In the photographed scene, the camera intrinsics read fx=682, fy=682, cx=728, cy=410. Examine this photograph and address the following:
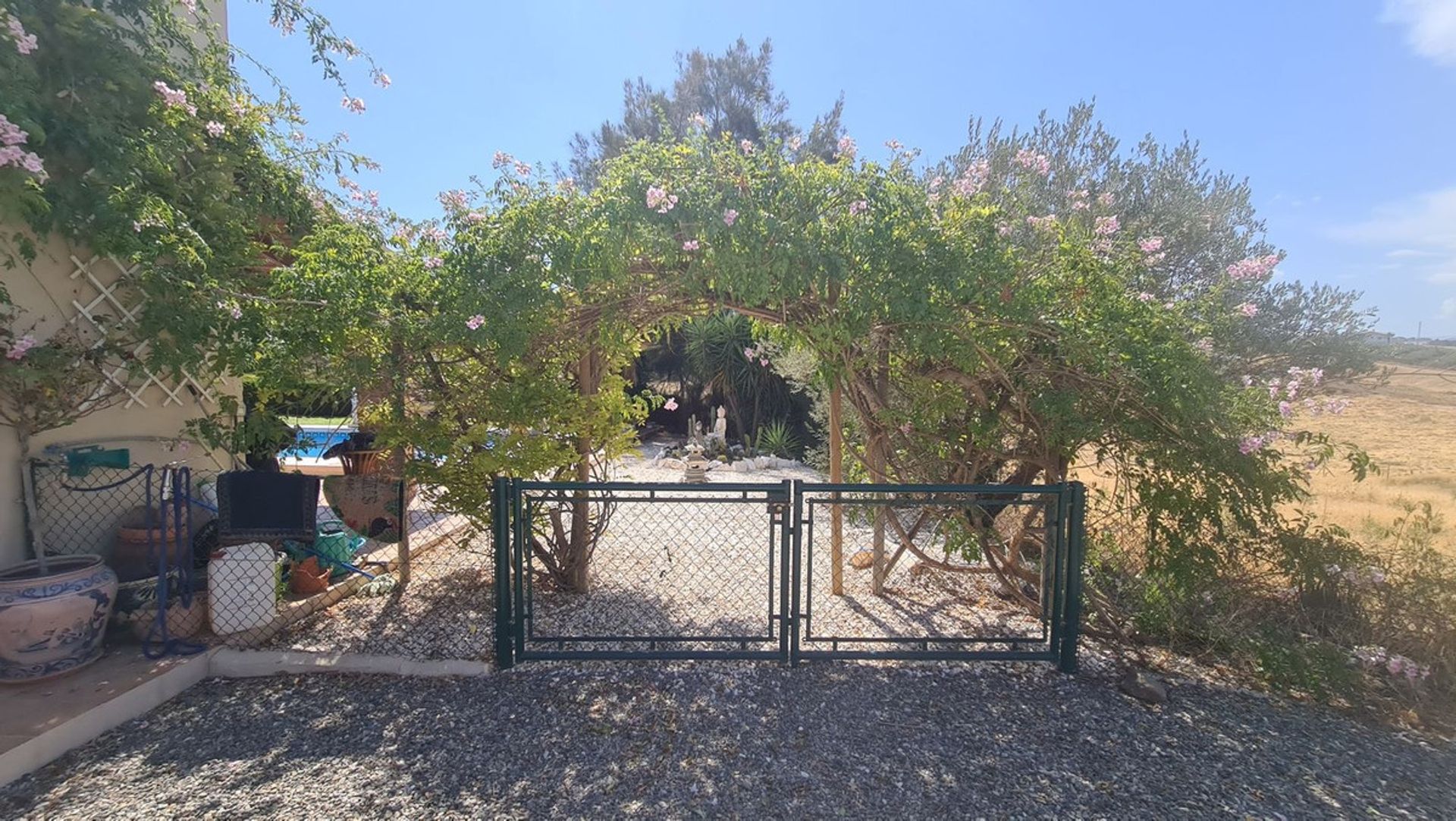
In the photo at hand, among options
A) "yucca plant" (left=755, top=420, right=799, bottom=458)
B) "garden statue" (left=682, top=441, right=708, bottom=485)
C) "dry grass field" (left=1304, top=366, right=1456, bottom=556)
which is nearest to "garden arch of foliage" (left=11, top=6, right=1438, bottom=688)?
"dry grass field" (left=1304, top=366, right=1456, bottom=556)

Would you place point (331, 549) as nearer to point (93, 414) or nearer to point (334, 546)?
point (334, 546)

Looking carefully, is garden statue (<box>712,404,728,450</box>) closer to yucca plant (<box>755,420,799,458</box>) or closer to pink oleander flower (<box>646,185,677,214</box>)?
yucca plant (<box>755,420,799,458</box>)

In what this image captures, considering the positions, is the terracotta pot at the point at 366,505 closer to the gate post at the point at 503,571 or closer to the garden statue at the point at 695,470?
the gate post at the point at 503,571

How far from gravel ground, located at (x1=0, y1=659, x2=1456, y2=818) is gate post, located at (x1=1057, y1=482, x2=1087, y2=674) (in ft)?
0.52

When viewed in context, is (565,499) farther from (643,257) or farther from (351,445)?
(351,445)

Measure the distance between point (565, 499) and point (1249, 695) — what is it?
11.9ft

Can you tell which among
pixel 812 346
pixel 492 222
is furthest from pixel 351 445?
pixel 812 346

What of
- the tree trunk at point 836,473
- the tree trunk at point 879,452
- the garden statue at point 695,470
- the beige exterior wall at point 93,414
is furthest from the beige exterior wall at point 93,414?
the garden statue at point 695,470

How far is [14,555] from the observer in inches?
148

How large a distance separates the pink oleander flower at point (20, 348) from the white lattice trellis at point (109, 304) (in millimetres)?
374

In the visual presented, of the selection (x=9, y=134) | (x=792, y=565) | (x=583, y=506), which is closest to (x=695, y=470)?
(x=583, y=506)

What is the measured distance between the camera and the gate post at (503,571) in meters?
3.52

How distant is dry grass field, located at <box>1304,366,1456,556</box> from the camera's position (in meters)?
4.01

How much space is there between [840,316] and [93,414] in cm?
450
